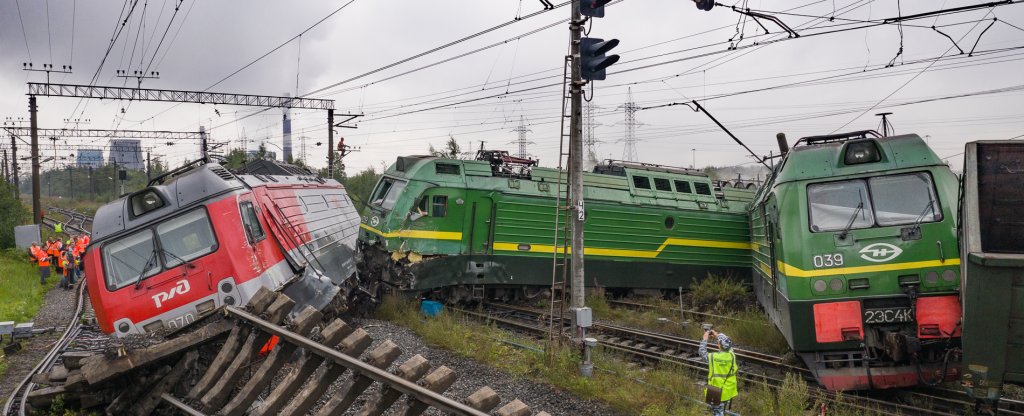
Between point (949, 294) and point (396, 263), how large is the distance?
372 inches

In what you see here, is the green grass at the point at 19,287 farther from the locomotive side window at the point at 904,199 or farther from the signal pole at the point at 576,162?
the locomotive side window at the point at 904,199

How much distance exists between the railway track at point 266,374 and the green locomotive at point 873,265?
193 inches

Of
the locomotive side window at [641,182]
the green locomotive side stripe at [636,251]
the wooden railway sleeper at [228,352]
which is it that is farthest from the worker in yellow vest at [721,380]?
the locomotive side window at [641,182]

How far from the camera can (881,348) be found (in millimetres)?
7781

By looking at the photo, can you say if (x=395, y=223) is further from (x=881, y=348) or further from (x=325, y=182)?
(x=881, y=348)

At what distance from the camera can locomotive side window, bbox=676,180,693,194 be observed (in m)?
16.5

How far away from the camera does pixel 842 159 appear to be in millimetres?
8734

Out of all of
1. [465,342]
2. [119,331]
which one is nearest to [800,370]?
[465,342]

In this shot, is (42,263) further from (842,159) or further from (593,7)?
(842,159)

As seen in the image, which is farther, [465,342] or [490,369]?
[465,342]

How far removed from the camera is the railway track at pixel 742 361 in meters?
7.91

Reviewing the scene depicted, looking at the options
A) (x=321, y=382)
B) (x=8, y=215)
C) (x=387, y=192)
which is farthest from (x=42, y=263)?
(x=321, y=382)

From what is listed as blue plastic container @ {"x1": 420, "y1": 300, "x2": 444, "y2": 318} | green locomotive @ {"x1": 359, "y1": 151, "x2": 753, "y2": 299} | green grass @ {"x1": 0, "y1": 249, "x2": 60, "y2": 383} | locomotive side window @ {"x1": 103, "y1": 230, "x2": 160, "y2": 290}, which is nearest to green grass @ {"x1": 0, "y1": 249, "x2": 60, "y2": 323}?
green grass @ {"x1": 0, "y1": 249, "x2": 60, "y2": 383}

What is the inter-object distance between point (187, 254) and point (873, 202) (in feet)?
28.1
